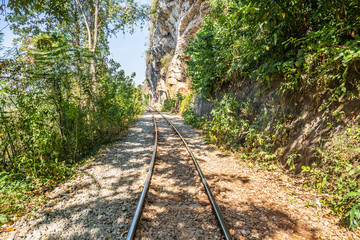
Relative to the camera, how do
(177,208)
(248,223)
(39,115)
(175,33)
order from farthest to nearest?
(175,33) < (39,115) < (177,208) < (248,223)

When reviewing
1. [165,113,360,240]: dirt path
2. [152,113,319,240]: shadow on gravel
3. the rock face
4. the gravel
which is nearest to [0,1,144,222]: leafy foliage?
the gravel

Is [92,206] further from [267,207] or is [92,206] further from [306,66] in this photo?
[306,66]

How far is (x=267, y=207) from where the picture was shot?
327cm

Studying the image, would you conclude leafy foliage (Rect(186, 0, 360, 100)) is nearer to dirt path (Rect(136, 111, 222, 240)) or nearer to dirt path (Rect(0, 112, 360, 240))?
dirt path (Rect(0, 112, 360, 240))

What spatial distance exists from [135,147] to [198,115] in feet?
22.6

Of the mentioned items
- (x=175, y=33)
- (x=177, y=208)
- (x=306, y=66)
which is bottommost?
(x=177, y=208)

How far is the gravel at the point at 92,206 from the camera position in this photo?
2.59 m

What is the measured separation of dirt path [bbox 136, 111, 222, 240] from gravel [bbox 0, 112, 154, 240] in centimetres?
33

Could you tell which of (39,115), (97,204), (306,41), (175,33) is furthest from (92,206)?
(175,33)

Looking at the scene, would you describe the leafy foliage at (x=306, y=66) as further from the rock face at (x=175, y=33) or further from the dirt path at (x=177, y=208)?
the rock face at (x=175, y=33)

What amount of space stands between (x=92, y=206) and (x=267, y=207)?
11.2 ft

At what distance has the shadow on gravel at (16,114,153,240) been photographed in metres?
2.62

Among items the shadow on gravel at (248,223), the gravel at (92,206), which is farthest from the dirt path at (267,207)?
the gravel at (92,206)

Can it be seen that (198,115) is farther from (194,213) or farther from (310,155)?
(194,213)
